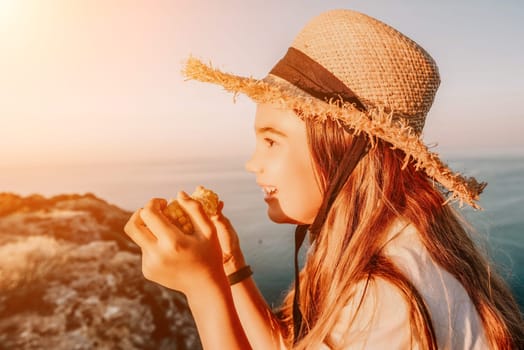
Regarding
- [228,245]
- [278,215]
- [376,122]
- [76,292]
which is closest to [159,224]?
[278,215]

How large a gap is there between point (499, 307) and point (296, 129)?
3.95ft

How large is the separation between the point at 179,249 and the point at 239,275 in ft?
2.86

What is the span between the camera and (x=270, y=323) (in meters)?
2.75

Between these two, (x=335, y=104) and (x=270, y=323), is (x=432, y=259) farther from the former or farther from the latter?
(x=270, y=323)

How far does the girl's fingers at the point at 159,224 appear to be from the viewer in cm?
192

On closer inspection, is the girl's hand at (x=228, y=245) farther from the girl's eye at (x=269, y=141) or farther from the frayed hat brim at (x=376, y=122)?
the frayed hat brim at (x=376, y=122)

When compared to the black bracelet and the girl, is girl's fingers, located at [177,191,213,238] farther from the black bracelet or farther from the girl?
the black bracelet

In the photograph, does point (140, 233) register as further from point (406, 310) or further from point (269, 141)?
point (406, 310)

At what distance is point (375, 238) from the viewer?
6.89ft

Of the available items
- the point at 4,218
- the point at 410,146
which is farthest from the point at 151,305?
the point at 410,146

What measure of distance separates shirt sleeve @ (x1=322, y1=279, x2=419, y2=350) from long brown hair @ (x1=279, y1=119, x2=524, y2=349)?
0.26 ft

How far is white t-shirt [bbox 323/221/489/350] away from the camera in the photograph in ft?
5.82

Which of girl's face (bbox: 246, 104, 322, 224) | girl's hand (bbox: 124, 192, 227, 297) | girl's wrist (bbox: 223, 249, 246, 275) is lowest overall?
girl's wrist (bbox: 223, 249, 246, 275)

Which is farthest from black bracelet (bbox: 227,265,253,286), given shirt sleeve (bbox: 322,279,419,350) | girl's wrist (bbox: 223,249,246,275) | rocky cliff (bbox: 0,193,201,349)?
rocky cliff (bbox: 0,193,201,349)
